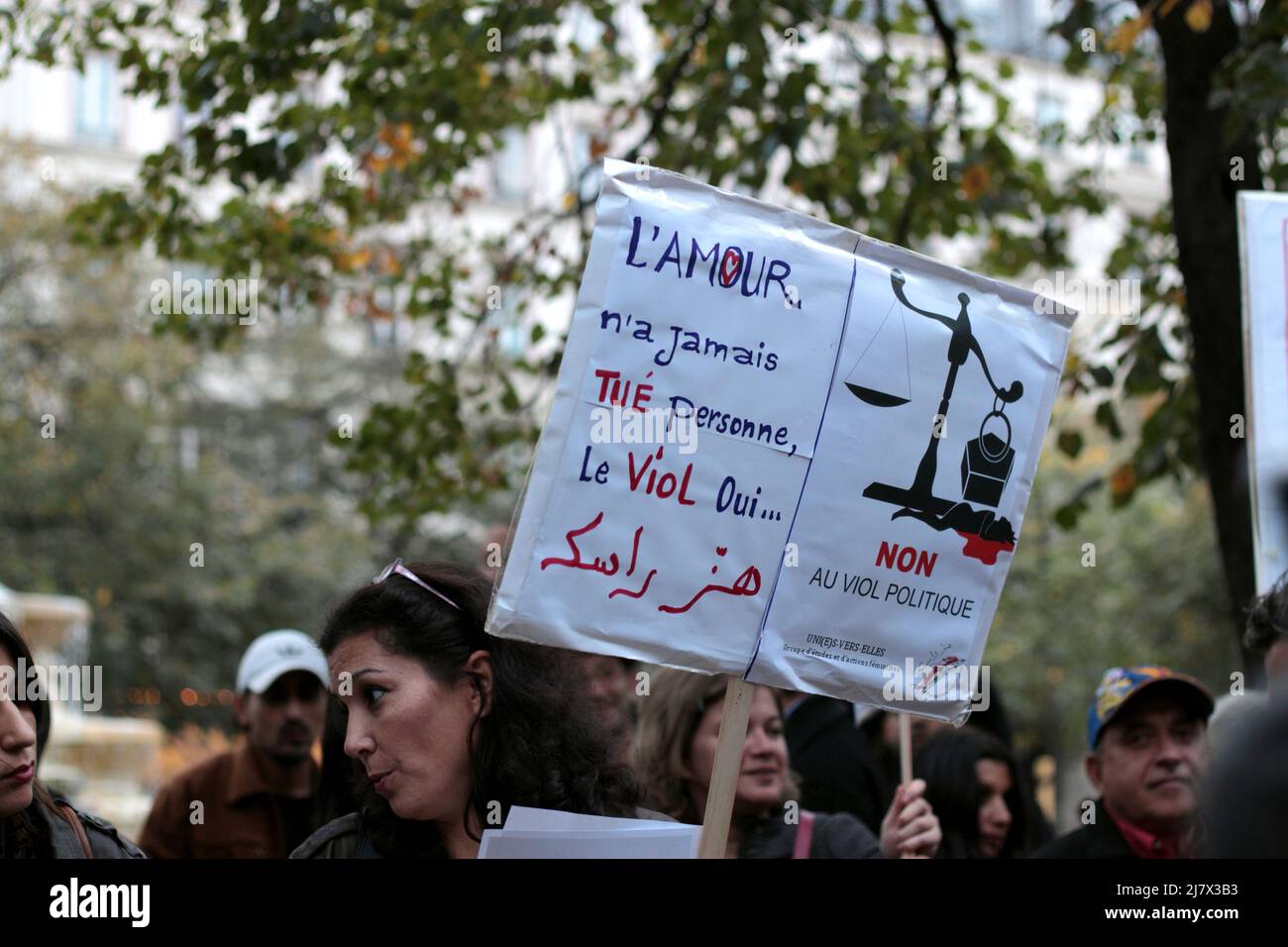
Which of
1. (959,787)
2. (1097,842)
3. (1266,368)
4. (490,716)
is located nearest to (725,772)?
A: (490,716)

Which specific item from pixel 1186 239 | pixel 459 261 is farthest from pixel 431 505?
pixel 1186 239

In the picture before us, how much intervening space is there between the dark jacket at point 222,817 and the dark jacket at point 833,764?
1723 millimetres

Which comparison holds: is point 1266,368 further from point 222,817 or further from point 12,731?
point 222,817

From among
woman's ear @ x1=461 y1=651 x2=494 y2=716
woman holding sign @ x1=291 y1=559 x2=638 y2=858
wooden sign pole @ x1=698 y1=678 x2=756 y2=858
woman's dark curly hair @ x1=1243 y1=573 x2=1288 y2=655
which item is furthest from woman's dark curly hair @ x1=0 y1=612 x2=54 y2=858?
woman's dark curly hair @ x1=1243 y1=573 x2=1288 y2=655

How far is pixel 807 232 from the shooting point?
3.14 metres

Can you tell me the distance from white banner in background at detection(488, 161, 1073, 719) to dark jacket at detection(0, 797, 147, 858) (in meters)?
0.96

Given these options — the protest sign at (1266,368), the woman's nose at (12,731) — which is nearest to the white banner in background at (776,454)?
the woman's nose at (12,731)

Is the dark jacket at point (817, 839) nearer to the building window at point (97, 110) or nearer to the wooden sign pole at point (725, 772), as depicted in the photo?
the wooden sign pole at point (725, 772)

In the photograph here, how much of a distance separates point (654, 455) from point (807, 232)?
1.83ft

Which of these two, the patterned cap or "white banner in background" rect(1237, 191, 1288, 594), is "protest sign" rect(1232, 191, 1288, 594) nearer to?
"white banner in background" rect(1237, 191, 1288, 594)

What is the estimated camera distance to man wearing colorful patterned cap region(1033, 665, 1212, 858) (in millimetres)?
4461

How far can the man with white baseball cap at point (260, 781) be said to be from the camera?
5.62m

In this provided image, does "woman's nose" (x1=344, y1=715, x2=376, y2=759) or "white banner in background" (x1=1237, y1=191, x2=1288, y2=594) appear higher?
"white banner in background" (x1=1237, y1=191, x2=1288, y2=594)
